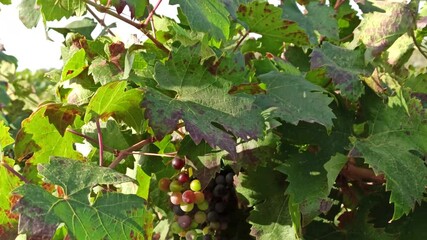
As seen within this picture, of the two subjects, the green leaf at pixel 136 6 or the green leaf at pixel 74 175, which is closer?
the green leaf at pixel 74 175

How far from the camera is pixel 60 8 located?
4.31 ft

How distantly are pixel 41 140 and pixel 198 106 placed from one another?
31 cm

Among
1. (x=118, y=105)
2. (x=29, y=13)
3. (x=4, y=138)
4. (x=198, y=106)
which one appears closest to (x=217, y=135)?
(x=198, y=106)

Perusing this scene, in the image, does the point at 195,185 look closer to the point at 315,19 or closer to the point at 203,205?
the point at 203,205

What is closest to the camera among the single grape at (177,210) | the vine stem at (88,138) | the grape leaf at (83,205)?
the grape leaf at (83,205)

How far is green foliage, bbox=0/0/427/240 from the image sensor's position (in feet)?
3.47

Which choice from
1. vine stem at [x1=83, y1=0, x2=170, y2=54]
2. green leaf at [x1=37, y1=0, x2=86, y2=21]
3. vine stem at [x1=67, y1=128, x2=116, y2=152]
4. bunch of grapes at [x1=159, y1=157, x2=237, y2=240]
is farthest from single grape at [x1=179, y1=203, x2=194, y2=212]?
green leaf at [x1=37, y1=0, x2=86, y2=21]

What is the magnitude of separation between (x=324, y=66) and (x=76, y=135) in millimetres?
456

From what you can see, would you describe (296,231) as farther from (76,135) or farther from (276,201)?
(76,135)

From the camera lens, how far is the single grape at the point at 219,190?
1.31 meters

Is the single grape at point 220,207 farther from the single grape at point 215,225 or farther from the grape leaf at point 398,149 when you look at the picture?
the grape leaf at point 398,149

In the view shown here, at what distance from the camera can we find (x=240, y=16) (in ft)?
4.58

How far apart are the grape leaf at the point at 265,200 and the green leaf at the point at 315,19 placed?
36 cm

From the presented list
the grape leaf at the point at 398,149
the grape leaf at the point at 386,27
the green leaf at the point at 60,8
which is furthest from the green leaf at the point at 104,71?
the grape leaf at the point at 386,27
